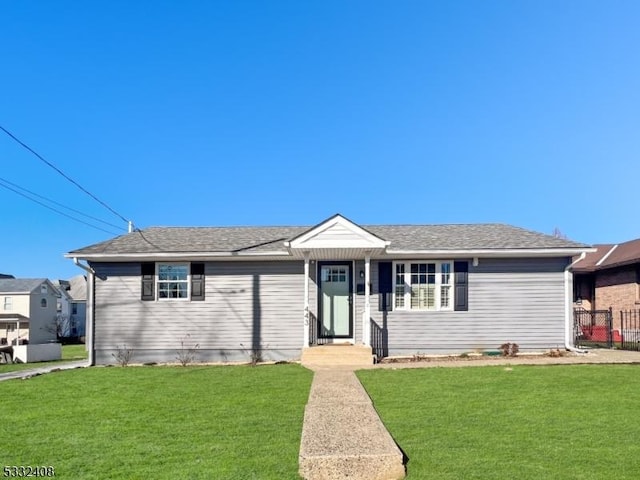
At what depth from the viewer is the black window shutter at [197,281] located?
43.7 feet

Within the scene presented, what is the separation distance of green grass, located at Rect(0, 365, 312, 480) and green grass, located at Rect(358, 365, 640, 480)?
1.37 m

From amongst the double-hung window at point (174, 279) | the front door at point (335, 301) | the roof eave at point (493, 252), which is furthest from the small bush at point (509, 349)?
the double-hung window at point (174, 279)

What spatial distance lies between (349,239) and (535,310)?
541 centimetres

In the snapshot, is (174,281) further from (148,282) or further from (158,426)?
(158,426)

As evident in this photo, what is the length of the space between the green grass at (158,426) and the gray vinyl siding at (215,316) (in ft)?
9.44

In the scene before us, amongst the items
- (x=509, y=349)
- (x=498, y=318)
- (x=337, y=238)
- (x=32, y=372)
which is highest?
(x=337, y=238)

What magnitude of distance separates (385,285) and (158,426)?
26.5 feet

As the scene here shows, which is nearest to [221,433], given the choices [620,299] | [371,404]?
[371,404]

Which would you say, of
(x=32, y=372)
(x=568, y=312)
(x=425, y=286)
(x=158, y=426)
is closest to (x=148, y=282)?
(x=32, y=372)

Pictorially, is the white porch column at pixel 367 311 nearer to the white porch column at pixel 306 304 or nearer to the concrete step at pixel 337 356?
the concrete step at pixel 337 356

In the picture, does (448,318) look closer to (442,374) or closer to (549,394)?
(442,374)

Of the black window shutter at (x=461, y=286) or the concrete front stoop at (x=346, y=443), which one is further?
the black window shutter at (x=461, y=286)

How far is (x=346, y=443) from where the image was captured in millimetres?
5156

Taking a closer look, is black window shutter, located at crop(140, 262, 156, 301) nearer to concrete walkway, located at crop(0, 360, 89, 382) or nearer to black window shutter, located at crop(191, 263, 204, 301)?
black window shutter, located at crop(191, 263, 204, 301)
